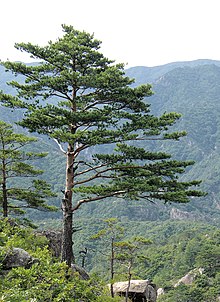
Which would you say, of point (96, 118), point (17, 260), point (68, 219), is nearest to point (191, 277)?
point (68, 219)

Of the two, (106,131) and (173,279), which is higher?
(106,131)

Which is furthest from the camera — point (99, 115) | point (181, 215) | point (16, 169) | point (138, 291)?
point (181, 215)

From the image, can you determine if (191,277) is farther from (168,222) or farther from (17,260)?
(168,222)

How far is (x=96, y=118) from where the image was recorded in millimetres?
9953

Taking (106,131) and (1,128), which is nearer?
(106,131)

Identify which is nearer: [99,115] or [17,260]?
[17,260]

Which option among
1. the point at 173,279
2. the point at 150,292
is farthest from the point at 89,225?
the point at 150,292

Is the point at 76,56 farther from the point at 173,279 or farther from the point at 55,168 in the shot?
the point at 55,168

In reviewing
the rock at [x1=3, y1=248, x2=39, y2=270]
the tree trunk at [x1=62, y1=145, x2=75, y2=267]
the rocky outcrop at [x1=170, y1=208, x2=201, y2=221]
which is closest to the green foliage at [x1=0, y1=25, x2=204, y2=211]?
the tree trunk at [x1=62, y1=145, x2=75, y2=267]

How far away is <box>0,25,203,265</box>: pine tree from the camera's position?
32.2ft

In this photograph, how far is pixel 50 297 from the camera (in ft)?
16.5

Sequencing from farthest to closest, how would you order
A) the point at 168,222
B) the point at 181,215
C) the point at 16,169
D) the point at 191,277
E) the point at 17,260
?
Answer: the point at 181,215
the point at 168,222
the point at 191,277
the point at 16,169
the point at 17,260

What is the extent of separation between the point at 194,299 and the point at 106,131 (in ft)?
108

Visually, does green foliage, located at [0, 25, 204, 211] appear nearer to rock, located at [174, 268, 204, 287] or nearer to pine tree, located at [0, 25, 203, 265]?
pine tree, located at [0, 25, 203, 265]
